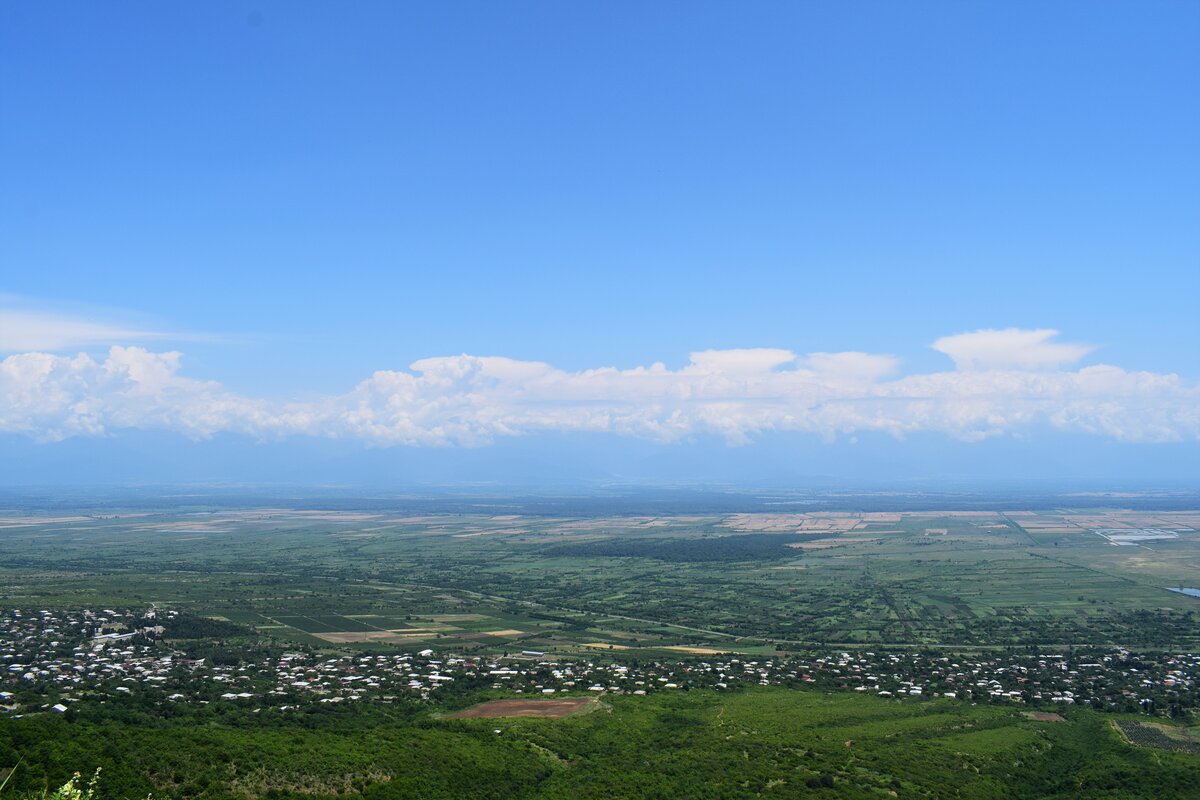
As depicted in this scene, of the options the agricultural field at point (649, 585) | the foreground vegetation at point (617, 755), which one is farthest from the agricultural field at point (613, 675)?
the agricultural field at point (649, 585)

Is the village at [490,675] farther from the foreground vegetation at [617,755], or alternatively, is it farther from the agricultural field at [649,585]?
the agricultural field at [649,585]

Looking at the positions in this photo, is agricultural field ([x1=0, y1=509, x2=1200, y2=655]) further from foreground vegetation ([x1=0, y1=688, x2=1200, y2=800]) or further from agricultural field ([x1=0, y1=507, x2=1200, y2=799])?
foreground vegetation ([x1=0, y1=688, x2=1200, y2=800])

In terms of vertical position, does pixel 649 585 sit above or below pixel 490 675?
below

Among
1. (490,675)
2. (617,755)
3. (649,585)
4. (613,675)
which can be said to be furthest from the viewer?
(649,585)

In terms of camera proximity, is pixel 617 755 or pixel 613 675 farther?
pixel 613 675

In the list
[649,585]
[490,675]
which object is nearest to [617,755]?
[490,675]

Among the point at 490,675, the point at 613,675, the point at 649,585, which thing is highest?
the point at 490,675

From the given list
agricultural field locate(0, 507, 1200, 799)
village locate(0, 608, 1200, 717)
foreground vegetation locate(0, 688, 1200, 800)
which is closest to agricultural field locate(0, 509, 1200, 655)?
agricultural field locate(0, 507, 1200, 799)

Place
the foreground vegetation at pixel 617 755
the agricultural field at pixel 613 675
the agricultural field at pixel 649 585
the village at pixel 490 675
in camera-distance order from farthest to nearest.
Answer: the agricultural field at pixel 649 585 → the village at pixel 490 675 → the agricultural field at pixel 613 675 → the foreground vegetation at pixel 617 755

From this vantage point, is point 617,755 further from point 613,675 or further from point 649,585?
point 649,585
